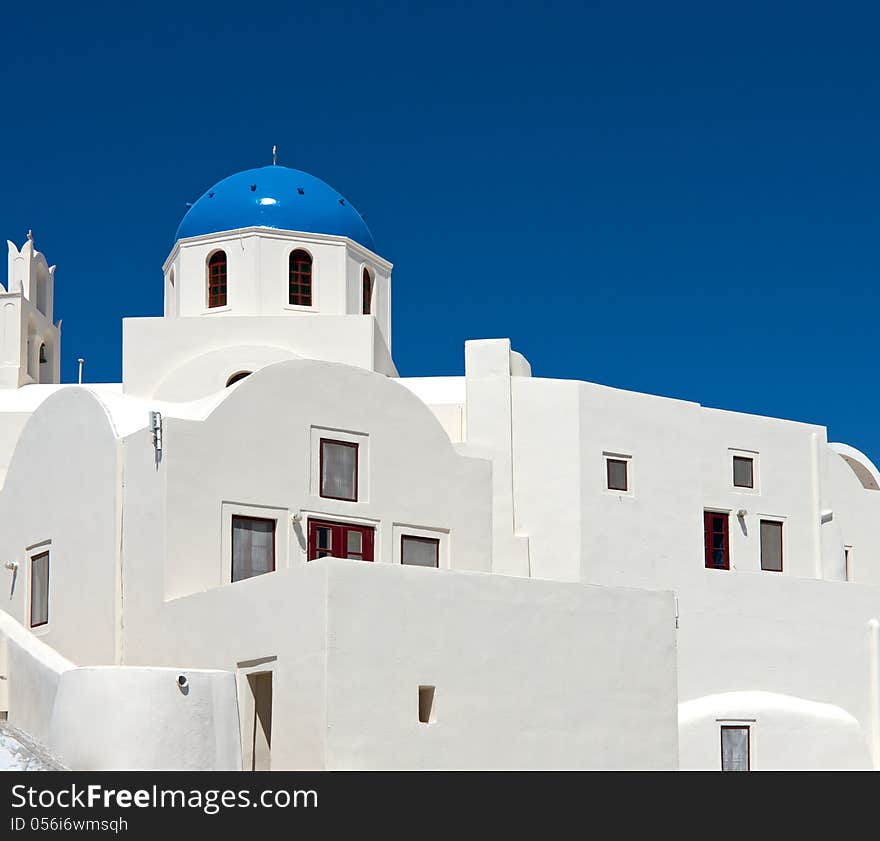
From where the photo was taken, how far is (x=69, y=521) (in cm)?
2942

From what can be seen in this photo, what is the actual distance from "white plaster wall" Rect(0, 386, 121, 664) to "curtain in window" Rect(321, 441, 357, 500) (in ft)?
11.9

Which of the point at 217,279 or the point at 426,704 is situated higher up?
the point at 217,279

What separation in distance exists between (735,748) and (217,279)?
1470 centimetres

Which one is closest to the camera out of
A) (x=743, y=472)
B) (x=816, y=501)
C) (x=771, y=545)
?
(x=743, y=472)

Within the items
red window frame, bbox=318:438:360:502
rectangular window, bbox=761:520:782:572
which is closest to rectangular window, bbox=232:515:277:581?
red window frame, bbox=318:438:360:502

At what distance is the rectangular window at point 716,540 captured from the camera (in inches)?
1372

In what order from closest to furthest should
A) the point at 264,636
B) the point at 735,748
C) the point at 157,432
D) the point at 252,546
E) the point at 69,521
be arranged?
1. the point at 264,636
2. the point at 157,432
3. the point at 252,546
4. the point at 69,521
5. the point at 735,748

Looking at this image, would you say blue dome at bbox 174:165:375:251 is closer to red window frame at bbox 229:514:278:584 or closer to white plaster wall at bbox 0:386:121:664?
white plaster wall at bbox 0:386:121:664

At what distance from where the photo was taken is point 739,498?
3550cm

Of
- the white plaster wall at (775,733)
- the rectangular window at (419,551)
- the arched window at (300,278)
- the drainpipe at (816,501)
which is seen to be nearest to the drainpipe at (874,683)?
the white plaster wall at (775,733)

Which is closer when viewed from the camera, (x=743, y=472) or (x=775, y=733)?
(x=775, y=733)

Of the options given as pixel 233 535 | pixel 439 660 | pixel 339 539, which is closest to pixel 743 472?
pixel 339 539

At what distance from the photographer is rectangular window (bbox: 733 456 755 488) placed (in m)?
35.6

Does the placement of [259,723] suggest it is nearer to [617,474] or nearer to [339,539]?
[339,539]
